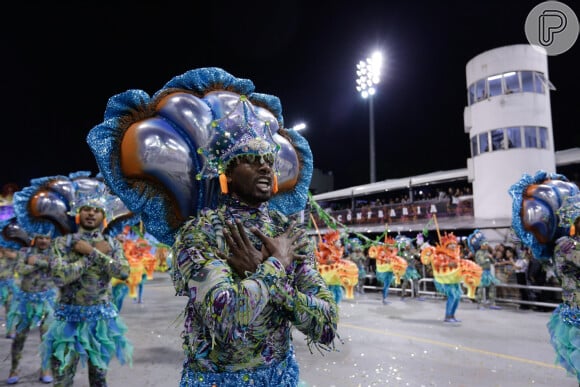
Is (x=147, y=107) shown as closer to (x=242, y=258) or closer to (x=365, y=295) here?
(x=242, y=258)

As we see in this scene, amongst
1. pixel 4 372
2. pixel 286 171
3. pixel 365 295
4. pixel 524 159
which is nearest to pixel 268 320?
pixel 286 171

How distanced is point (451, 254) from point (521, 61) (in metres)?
10.5

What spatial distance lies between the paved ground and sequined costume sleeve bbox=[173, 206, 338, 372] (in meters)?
2.29

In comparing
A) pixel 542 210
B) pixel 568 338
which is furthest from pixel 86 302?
pixel 542 210

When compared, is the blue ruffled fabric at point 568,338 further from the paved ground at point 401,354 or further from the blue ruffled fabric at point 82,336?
the blue ruffled fabric at point 82,336

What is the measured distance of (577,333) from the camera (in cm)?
395

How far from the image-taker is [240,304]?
58.7 inches

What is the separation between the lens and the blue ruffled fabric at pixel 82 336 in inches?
148

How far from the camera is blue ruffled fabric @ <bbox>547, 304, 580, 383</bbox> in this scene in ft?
12.8

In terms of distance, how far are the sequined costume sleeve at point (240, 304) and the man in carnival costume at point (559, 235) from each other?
10.8 feet

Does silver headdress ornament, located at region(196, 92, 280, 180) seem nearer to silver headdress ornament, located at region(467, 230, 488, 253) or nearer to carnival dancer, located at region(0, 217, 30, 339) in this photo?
carnival dancer, located at region(0, 217, 30, 339)

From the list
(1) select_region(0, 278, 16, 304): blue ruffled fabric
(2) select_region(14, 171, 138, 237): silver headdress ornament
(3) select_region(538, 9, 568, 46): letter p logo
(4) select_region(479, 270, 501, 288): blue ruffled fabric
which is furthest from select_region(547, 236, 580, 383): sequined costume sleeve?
(3) select_region(538, 9, 568, 46): letter p logo

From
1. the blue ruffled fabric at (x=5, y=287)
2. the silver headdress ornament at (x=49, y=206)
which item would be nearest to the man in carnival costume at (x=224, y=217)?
the silver headdress ornament at (x=49, y=206)

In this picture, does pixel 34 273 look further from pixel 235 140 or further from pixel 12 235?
pixel 235 140
